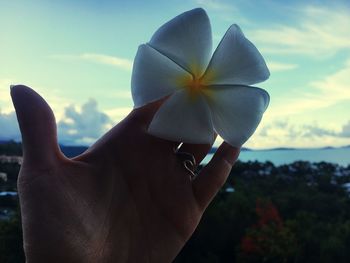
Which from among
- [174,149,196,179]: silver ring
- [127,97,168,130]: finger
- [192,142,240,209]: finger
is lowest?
[192,142,240,209]: finger

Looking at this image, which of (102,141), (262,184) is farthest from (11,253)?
(262,184)

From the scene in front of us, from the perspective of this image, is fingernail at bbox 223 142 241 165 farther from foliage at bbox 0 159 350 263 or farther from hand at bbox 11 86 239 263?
foliage at bbox 0 159 350 263

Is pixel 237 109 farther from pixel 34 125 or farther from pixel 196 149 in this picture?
pixel 34 125

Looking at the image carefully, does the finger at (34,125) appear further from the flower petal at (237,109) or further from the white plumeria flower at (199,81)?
the flower petal at (237,109)

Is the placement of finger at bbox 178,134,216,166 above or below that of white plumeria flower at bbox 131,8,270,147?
below

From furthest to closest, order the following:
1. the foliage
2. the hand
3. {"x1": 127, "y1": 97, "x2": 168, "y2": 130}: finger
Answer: the foliage, {"x1": 127, "y1": 97, "x2": 168, "y2": 130}: finger, the hand

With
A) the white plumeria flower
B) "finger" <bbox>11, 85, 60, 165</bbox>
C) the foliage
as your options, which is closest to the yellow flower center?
the white plumeria flower

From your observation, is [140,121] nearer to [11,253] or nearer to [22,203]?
[22,203]

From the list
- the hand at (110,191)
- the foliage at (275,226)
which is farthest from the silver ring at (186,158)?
the foliage at (275,226)
